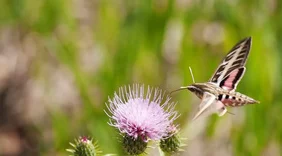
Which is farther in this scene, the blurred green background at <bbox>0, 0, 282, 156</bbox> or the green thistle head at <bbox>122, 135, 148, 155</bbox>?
the blurred green background at <bbox>0, 0, 282, 156</bbox>

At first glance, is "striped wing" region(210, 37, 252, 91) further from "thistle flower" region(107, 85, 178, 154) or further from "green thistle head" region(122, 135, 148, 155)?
"green thistle head" region(122, 135, 148, 155)

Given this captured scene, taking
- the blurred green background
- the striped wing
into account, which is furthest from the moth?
the blurred green background

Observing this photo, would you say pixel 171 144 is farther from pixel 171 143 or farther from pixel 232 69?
pixel 232 69

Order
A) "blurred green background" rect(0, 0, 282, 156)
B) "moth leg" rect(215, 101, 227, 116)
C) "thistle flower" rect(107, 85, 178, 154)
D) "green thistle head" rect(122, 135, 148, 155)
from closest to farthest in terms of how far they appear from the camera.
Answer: "moth leg" rect(215, 101, 227, 116)
"green thistle head" rect(122, 135, 148, 155)
"thistle flower" rect(107, 85, 178, 154)
"blurred green background" rect(0, 0, 282, 156)

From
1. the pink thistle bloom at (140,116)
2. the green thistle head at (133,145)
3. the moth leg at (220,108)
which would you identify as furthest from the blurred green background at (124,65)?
the moth leg at (220,108)

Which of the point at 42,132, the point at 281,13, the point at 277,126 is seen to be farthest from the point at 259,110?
the point at 42,132

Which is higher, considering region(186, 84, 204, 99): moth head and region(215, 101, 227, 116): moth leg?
region(186, 84, 204, 99): moth head

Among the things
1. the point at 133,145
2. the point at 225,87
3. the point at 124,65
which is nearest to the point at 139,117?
the point at 133,145

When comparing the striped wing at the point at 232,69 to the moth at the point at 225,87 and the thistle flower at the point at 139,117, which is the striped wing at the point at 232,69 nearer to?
the moth at the point at 225,87
